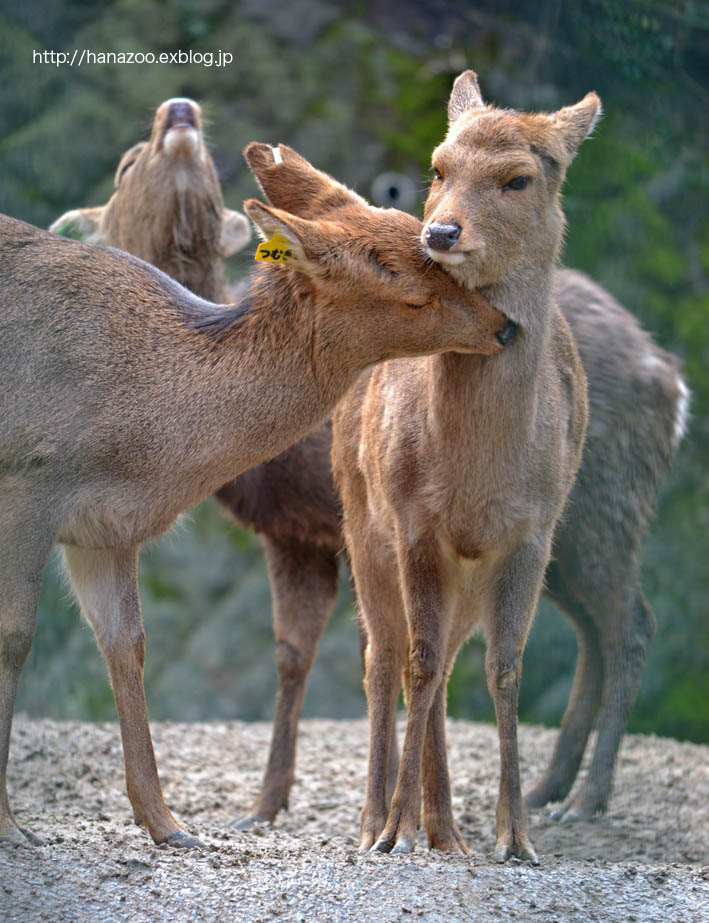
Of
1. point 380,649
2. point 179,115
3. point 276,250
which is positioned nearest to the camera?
point 276,250

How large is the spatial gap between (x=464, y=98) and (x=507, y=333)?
1099mm

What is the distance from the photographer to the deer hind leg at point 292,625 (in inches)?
259

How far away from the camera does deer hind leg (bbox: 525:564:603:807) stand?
21.9 ft

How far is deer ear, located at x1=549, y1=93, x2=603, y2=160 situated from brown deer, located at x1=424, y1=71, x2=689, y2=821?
5.66 feet

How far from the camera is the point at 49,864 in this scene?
4172 millimetres

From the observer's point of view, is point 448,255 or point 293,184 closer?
point 448,255

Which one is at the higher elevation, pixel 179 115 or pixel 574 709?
pixel 179 115

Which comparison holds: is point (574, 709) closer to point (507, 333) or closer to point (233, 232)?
point (507, 333)

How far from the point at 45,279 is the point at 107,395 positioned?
0.55 m

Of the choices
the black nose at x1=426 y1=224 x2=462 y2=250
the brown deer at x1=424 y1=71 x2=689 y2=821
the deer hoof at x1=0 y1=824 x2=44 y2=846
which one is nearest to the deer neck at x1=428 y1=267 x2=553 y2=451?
the black nose at x1=426 y1=224 x2=462 y2=250

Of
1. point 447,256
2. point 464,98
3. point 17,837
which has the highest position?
point 464,98

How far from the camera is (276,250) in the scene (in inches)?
177

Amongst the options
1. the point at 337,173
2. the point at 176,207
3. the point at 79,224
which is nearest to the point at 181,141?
the point at 176,207

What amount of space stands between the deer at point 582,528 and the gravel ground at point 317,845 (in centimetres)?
37
